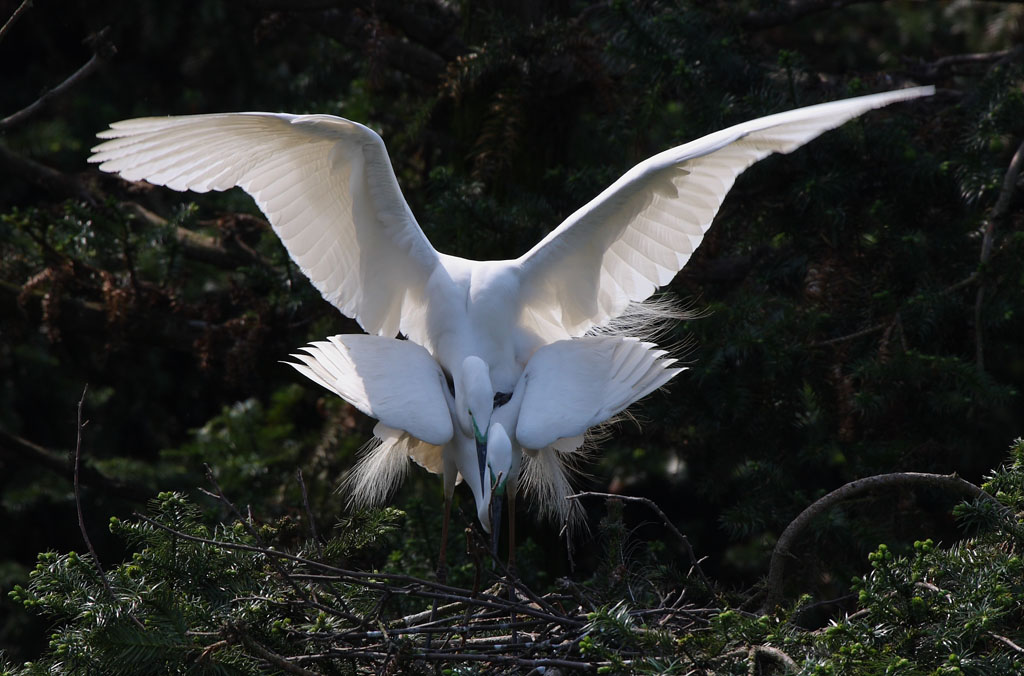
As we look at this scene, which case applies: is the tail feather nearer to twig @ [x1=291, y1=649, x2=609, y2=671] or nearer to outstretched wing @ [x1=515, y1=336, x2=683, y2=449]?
outstretched wing @ [x1=515, y1=336, x2=683, y2=449]

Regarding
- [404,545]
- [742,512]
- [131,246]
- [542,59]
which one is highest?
[542,59]

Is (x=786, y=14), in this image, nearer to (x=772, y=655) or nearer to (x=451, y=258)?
(x=451, y=258)

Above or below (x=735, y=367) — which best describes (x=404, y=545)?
below

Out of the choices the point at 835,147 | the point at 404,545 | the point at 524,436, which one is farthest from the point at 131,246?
the point at 835,147

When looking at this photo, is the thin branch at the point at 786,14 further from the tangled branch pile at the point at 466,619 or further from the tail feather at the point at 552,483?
the tangled branch pile at the point at 466,619

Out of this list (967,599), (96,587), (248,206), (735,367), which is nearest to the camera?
(967,599)

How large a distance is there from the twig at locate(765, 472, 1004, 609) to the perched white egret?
0.57m

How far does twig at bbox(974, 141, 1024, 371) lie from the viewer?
3.14m

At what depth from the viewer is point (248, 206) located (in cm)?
452

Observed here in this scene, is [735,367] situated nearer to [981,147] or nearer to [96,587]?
[981,147]

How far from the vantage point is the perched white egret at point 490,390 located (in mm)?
2904

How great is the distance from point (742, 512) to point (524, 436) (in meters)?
0.75

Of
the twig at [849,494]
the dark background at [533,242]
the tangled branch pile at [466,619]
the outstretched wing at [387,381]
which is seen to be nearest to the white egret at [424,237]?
the outstretched wing at [387,381]

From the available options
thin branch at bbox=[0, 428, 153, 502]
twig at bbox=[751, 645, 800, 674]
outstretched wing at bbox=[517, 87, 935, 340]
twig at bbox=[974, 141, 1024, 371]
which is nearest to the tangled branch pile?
twig at bbox=[751, 645, 800, 674]
